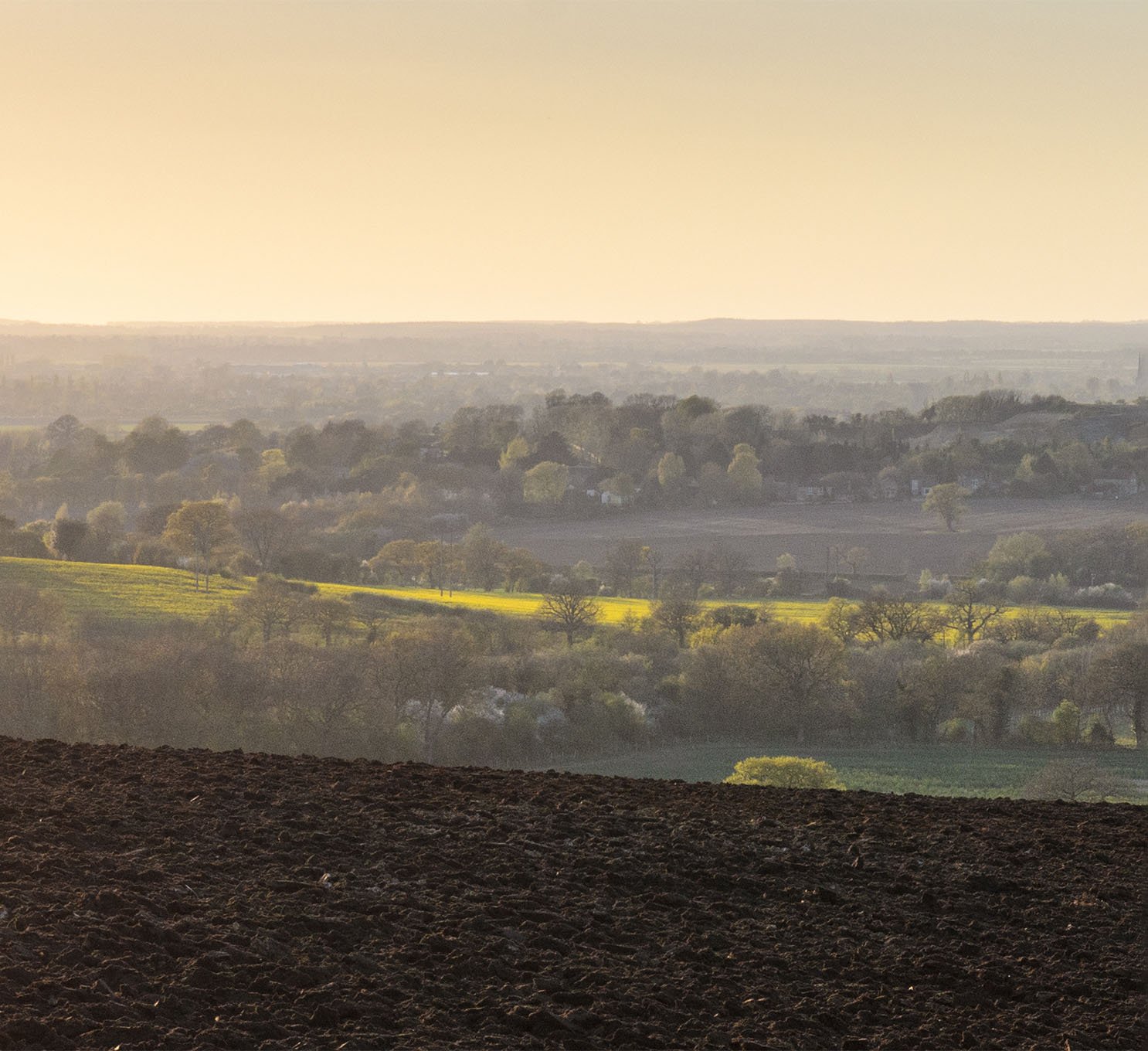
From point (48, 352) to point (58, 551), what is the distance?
3089 cm

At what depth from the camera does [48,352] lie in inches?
2283

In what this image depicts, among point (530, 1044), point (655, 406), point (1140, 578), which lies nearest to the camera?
point (530, 1044)

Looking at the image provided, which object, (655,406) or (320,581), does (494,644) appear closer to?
(320,581)

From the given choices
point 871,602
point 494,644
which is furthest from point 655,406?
point 494,644

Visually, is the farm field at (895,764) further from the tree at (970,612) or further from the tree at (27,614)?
the tree at (27,614)

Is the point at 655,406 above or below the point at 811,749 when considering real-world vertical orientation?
above

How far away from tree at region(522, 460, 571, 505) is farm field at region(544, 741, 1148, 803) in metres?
21.2

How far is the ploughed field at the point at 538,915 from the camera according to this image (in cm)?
356

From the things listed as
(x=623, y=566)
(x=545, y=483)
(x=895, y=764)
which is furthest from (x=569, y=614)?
(x=545, y=483)

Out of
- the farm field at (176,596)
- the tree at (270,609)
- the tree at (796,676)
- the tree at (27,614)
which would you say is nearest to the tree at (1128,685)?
the tree at (796,676)

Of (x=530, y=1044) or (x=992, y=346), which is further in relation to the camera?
(x=992, y=346)

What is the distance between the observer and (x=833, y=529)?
119ft

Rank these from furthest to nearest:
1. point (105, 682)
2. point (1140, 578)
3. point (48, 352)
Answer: point (48, 352)
point (1140, 578)
point (105, 682)

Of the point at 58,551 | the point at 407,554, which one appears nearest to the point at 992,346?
the point at 407,554
